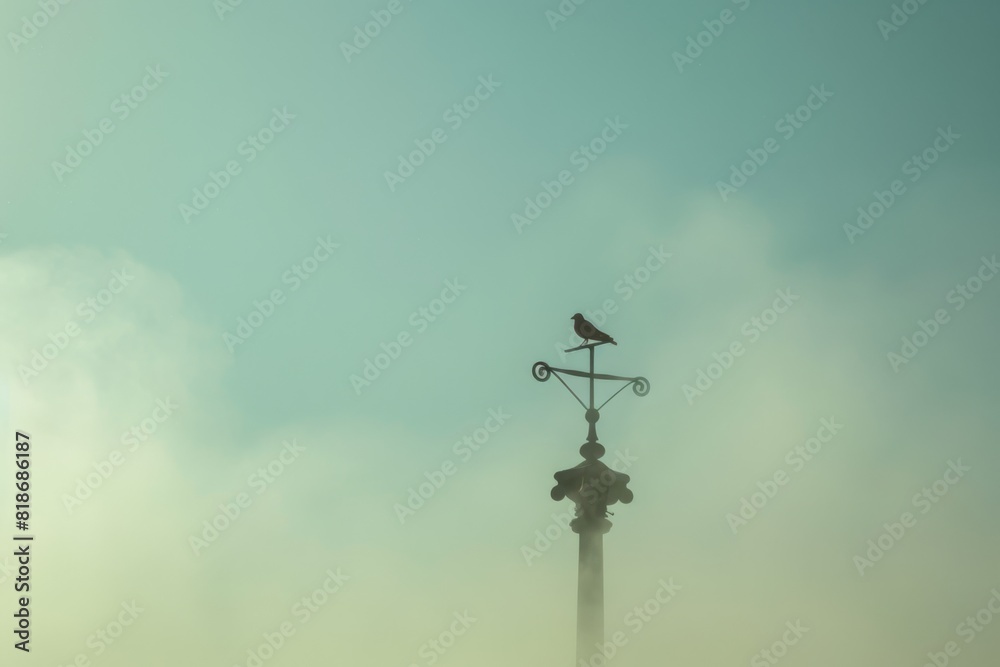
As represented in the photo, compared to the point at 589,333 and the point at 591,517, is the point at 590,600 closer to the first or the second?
the point at 591,517

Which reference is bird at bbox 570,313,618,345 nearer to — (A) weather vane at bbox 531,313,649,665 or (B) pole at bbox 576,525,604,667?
(A) weather vane at bbox 531,313,649,665

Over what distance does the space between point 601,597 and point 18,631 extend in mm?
10562

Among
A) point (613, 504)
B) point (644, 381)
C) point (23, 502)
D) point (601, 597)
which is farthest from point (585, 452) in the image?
point (23, 502)

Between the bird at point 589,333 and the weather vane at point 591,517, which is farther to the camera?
the bird at point 589,333

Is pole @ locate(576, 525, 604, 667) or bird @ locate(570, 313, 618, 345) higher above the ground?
bird @ locate(570, 313, 618, 345)

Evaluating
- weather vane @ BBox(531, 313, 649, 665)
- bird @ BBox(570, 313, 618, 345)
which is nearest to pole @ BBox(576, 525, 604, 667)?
weather vane @ BBox(531, 313, 649, 665)

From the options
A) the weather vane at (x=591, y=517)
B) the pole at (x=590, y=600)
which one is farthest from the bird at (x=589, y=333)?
the pole at (x=590, y=600)

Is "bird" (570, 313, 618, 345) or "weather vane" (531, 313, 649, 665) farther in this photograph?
"bird" (570, 313, 618, 345)

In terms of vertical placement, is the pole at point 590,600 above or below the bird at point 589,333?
below

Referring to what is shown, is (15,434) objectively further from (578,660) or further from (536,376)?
(578,660)

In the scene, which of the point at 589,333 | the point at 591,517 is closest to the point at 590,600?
the point at 591,517

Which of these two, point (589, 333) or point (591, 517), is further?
point (589, 333)

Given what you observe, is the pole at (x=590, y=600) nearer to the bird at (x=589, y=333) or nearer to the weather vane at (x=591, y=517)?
the weather vane at (x=591, y=517)

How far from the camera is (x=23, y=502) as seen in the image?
13781mm
